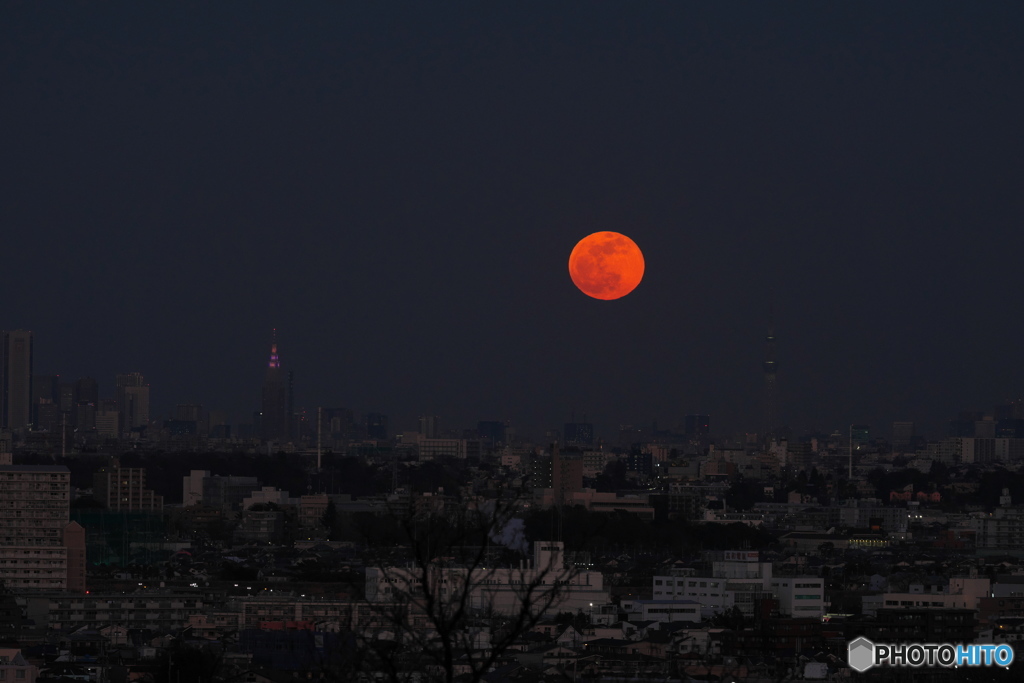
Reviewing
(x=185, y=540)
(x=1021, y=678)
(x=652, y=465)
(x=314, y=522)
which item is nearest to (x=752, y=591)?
(x=1021, y=678)

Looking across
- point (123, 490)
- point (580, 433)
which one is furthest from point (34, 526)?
point (580, 433)

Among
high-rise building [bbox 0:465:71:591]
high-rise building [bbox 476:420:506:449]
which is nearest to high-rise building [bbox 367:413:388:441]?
high-rise building [bbox 476:420:506:449]

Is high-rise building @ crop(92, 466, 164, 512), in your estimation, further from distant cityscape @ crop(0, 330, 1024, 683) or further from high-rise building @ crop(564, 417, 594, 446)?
high-rise building @ crop(564, 417, 594, 446)

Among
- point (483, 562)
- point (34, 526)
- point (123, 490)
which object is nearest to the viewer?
point (483, 562)

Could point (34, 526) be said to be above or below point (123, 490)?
below

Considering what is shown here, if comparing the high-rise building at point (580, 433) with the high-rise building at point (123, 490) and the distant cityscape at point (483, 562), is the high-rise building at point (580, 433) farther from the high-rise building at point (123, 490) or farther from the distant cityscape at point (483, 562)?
the high-rise building at point (123, 490)

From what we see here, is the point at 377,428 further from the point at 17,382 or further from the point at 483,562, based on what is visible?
the point at 483,562

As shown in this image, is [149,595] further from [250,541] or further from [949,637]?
[250,541]
